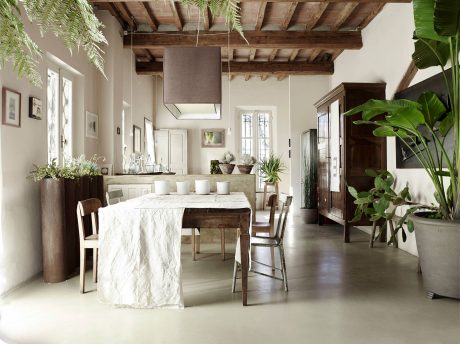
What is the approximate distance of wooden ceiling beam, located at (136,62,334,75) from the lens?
8.98 meters

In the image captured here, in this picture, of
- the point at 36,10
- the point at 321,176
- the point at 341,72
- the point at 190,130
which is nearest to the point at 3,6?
the point at 36,10

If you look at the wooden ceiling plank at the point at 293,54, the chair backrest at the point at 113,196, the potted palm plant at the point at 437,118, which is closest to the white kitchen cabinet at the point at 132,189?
the chair backrest at the point at 113,196

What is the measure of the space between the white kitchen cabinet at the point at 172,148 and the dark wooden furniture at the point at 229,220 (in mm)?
7891

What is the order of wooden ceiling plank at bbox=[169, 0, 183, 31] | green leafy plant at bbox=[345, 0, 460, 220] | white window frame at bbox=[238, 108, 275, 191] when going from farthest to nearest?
white window frame at bbox=[238, 108, 275, 191] < wooden ceiling plank at bbox=[169, 0, 183, 31] < green leafy plant at bbox=[345, 0, 460, 220]

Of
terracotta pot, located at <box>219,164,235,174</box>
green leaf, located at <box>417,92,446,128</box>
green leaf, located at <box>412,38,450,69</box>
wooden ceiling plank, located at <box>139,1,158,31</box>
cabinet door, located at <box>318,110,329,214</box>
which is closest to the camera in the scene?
green leaf, located at <box>412,38,450,69</box>

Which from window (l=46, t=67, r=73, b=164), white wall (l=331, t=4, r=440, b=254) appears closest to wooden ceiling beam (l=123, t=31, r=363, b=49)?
white wall (l=331, t=4, r=440, b=254)

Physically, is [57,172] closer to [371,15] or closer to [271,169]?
[371,15]

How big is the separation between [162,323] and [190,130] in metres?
8.64

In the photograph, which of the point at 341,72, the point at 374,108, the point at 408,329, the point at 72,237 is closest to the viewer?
the point at 408,329

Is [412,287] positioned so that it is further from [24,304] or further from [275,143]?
[275,143]

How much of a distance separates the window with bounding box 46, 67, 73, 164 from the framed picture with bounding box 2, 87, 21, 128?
3.06ft

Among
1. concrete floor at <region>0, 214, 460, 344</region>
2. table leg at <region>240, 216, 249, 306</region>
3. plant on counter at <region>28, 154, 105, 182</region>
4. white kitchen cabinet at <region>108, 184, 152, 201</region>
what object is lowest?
concrete floor at <region>0, 214, 460, 344</region>

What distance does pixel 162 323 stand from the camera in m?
2.83

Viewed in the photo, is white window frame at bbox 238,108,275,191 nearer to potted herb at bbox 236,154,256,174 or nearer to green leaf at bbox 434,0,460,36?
potted herb at bbox 236,154,256,174
